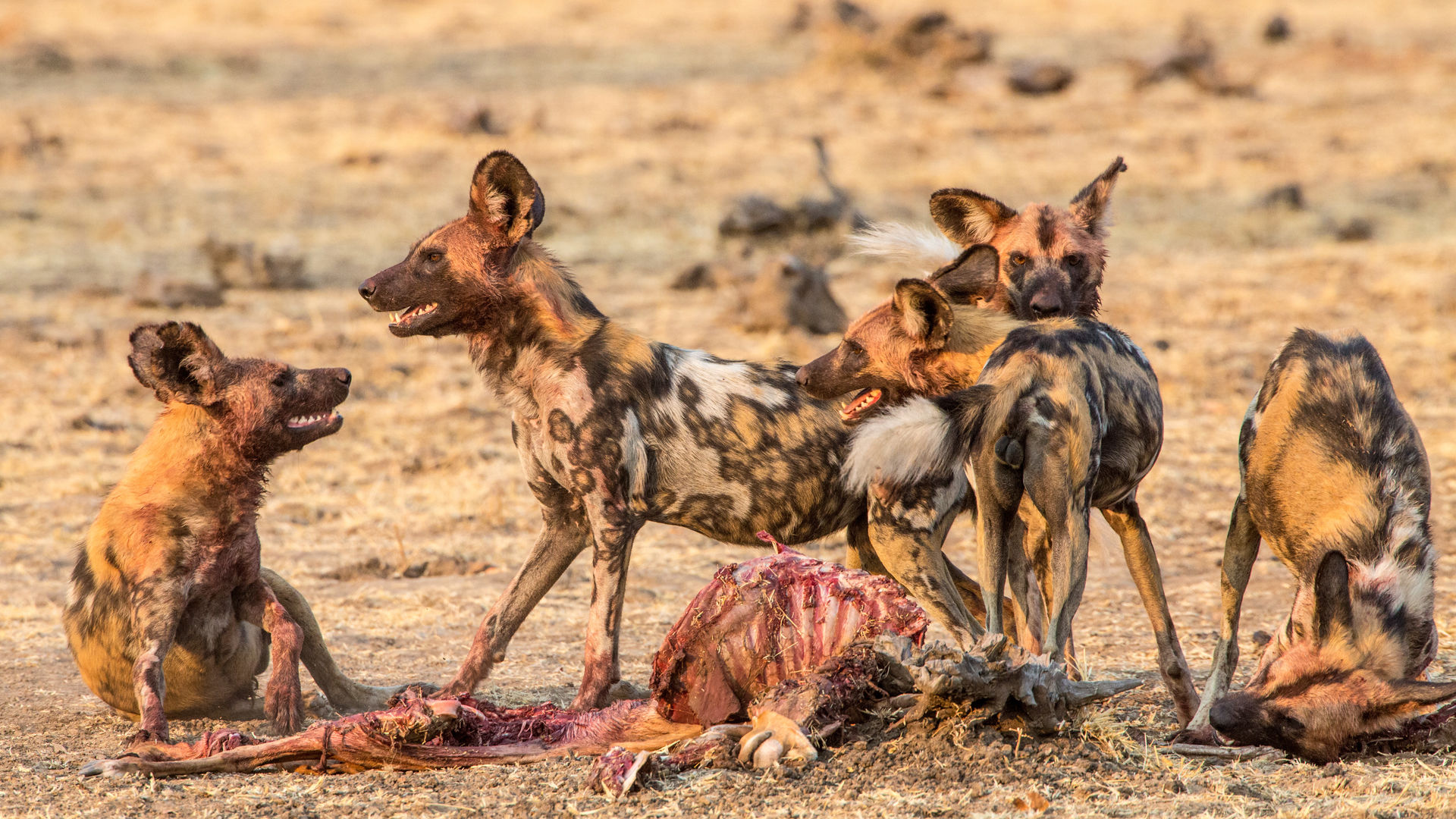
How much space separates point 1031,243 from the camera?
541cm

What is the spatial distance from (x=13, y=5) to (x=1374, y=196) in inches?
824

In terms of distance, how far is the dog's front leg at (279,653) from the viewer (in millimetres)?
4492

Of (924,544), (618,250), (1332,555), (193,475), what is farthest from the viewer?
(618,250)

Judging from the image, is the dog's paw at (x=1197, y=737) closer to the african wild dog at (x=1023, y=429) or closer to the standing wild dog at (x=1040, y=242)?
the african wild dog at (x=1023, y=429)

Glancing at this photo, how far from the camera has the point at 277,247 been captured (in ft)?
41.9

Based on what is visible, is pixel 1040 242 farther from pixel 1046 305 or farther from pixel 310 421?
pixel 310 421

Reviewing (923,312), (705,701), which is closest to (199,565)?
(705,701)

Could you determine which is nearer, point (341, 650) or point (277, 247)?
point (341, 650)

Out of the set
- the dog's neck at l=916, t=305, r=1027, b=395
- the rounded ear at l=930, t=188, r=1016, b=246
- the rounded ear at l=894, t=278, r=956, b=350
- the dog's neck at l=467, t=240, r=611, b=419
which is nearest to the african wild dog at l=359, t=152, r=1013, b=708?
the dog's neck at l=467, t=240, r=611, b=419

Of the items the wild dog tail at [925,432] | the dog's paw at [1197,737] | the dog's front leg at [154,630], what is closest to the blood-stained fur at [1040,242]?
the wild dog tail at [925,432]

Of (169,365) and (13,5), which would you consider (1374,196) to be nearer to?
(169,365)

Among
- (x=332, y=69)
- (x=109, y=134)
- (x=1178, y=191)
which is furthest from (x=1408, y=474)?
(x=332, y=69)

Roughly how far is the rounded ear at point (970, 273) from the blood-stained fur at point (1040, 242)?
0.33 meters

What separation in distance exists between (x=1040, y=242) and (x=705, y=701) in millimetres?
2249
